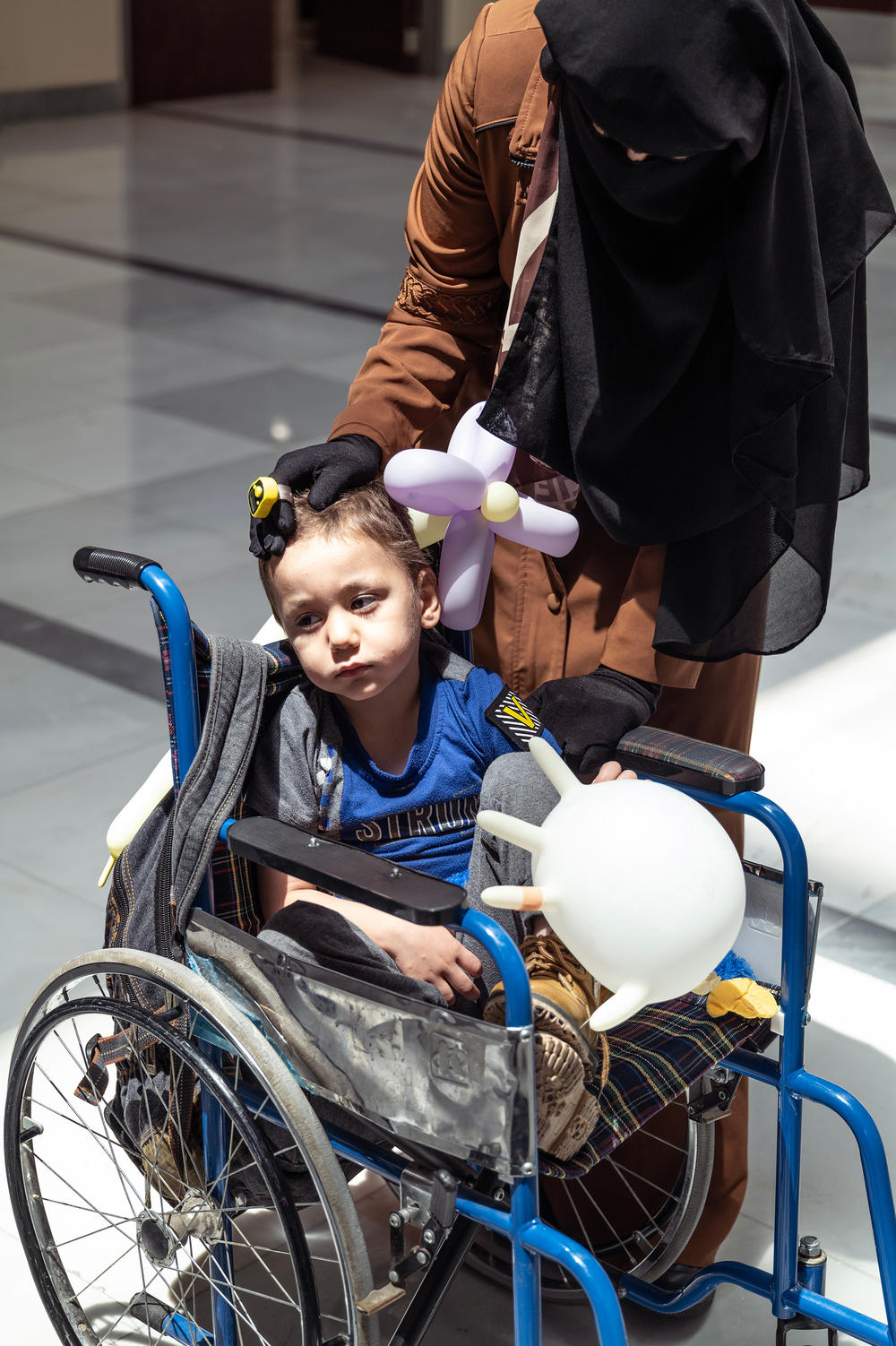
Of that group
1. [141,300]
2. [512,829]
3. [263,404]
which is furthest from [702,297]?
[141,300]

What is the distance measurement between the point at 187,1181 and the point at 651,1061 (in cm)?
51

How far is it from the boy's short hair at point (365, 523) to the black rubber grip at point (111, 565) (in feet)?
0.43

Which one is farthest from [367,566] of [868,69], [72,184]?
[868,69]

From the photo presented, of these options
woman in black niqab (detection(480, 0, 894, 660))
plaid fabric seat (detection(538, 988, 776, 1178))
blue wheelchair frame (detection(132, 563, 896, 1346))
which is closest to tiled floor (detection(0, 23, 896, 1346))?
blue wheelchair frame (detection(132, 563, 896, 1346))

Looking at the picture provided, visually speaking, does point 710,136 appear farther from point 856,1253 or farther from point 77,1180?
point 77,1180

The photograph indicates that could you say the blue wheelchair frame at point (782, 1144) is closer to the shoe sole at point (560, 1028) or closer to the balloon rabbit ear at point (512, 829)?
the shoe sole at point (560, 1028)

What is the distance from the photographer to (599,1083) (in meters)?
1.50

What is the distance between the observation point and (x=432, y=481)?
5.44 feet

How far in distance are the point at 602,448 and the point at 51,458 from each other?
11.1 ft

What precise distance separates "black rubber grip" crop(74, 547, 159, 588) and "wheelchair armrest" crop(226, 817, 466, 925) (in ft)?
0.86

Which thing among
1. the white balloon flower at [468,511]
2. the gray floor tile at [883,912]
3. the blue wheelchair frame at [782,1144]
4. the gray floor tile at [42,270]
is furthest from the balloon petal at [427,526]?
the gray floor tile at [42,270]

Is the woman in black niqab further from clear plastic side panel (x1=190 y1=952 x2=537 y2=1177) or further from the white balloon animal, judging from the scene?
clear plastic side panel (x1=190 y1=952 x2=537 y2=1177)

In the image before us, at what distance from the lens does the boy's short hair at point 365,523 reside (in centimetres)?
162

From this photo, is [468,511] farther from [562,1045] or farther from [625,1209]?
[625,1209]
